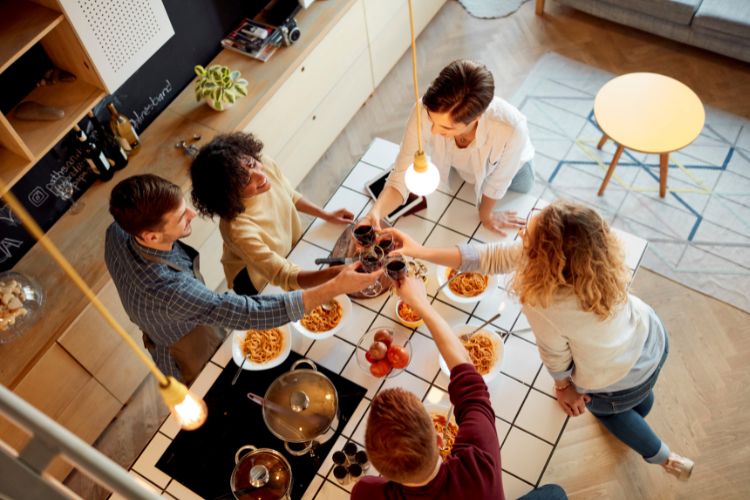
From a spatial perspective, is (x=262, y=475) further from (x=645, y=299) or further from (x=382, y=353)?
(x=645, y=299)

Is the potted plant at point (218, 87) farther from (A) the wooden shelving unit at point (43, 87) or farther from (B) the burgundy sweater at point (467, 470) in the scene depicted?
(B) the burgundy sweater at point (467, 470)

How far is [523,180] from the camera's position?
288cm

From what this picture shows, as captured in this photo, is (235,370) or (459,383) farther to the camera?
(235,370)

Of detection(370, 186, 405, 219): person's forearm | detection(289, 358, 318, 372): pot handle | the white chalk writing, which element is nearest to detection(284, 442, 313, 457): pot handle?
detection(289, 358, 318, 372): pot handle

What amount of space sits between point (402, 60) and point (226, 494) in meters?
3.44

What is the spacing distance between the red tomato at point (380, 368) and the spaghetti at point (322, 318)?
240mm

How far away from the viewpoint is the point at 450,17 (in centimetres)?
488

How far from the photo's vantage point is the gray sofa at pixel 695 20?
4012 millimetres

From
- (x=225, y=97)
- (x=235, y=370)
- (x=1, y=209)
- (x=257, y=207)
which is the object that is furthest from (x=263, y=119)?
(x=235, y=370)

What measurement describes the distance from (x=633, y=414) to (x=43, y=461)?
7.40 ft

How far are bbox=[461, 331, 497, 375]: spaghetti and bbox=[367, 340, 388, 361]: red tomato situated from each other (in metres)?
0.28

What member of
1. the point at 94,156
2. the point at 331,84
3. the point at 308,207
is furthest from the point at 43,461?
the point at 331,84

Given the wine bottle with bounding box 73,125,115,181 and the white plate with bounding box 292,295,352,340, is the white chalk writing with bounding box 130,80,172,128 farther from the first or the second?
the white plate with bounding box 292,295,352,340

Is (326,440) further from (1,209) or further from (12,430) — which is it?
(1,209)
